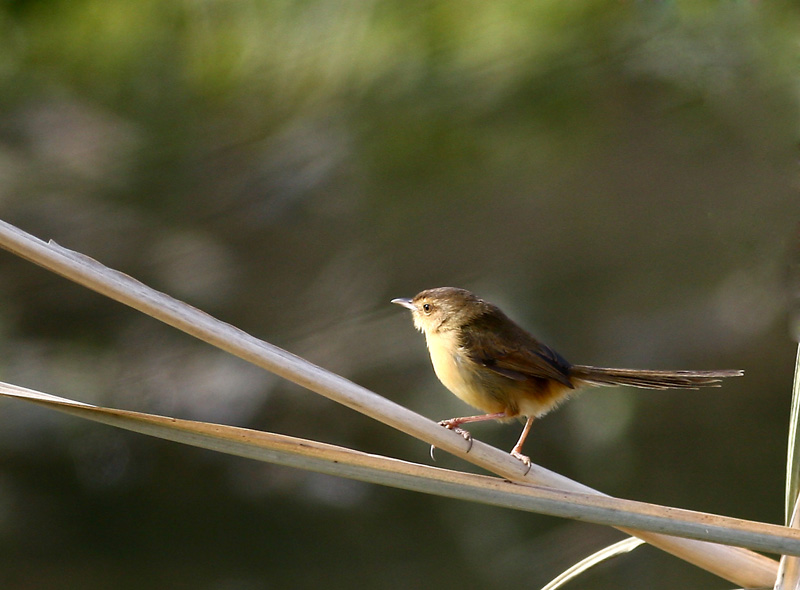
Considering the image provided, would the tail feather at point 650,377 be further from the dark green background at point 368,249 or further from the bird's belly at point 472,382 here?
the dark green background at point 368,249

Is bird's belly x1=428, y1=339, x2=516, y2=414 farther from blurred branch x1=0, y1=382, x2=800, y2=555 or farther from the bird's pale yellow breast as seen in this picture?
blurred branch x1=0, y1=382, x2=800, y2=555

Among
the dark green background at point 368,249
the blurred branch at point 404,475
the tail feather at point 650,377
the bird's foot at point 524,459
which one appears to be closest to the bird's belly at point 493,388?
the tail feather at point 650,377

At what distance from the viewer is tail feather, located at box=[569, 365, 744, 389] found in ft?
6.10

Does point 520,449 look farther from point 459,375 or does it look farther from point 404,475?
point 404,475

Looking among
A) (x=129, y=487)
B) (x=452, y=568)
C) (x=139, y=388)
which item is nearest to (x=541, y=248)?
(x=452, y=568)

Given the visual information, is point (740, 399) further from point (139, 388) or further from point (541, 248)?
point (139, 388)

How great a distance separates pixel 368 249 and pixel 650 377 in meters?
2.62

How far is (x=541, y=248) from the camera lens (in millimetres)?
4426

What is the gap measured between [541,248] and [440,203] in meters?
0.60

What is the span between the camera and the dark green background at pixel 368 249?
3.91 m

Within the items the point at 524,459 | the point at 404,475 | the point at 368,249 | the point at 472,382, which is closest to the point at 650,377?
the point at 524,459

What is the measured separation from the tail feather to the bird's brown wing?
0.06 metres

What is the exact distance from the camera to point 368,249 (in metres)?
4.50

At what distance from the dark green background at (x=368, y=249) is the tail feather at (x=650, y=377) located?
175 centimetres
